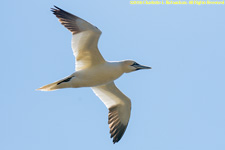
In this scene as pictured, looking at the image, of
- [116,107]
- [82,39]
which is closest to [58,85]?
[82,39]

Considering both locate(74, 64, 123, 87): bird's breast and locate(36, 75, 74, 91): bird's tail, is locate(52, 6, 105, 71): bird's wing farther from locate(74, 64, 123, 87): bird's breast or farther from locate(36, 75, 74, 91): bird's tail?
locate(36, 75, 74, 91): bird's tail

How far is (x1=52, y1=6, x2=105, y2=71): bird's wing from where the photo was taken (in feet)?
41.7

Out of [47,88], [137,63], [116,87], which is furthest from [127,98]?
[47,88]

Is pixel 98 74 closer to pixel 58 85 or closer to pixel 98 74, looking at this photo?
pixel 98 74

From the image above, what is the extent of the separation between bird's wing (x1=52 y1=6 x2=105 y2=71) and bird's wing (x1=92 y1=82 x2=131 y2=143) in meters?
1.35

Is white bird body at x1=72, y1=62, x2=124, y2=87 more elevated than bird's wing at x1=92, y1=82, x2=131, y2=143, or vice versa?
white bird body at x1=72, y1=62, x2=124, y2=87

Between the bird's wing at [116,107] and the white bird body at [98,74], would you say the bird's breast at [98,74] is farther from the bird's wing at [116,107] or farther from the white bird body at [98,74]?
the bird's wing at [116,107]

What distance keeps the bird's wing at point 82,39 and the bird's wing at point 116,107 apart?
135 centimetres

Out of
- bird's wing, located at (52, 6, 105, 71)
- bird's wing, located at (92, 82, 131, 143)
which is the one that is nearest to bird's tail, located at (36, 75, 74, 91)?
bird's wing, located at (52, 6, 105, 71)

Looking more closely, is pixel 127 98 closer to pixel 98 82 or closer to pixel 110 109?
pixel 110 109

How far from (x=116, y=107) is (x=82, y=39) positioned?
8.88 ft

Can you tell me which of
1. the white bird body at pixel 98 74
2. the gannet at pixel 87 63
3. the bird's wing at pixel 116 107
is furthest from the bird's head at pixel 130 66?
the bird's wing at pixel 116 107

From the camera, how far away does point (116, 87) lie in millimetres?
14320

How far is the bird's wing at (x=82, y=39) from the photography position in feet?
41.7
